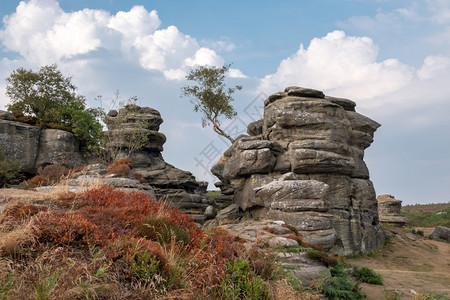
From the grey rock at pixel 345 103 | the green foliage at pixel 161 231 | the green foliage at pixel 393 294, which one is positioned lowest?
the green foliage at pixel 393 294

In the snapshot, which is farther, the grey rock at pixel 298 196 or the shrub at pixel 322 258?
the grey rock at pixel 298 196

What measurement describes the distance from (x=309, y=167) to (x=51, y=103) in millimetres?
24760

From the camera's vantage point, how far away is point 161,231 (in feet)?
29.9

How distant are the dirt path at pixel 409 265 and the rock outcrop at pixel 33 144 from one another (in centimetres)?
2374

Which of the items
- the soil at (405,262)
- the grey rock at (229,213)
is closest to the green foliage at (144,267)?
the soil at (405,262)

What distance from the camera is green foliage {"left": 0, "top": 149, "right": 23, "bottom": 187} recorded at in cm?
→ 2500

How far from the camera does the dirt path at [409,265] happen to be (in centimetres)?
1397

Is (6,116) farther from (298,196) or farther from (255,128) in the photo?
(298,196)

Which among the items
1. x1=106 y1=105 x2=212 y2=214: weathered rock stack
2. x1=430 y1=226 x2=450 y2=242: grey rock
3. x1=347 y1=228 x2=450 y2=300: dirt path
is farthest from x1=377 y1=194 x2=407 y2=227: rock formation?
x1=106 y1=105 x2=212 y2=214: weathered rock stack

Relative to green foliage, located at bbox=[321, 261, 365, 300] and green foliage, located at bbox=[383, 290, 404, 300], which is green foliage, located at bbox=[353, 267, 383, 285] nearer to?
green foliage, located at bbox=[383, 290, 404, 300]

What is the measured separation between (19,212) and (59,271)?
3.86 m

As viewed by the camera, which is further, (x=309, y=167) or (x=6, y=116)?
(x=6, y=116)

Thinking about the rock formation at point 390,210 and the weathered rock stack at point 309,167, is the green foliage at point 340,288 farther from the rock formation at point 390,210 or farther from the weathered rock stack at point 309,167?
the rock formation at point 390,210

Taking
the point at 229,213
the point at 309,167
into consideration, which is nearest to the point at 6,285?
the point at 229,213
